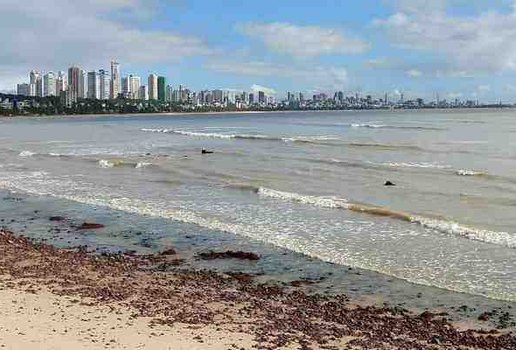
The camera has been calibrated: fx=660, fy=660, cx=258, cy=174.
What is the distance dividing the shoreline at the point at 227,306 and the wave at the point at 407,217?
6699 mm

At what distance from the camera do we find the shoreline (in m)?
9.33

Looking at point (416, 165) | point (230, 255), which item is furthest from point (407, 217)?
point (416, 165)

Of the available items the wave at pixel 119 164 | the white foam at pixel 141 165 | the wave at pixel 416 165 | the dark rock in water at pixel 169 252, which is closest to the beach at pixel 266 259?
the dark rock in water at pixel 169 252

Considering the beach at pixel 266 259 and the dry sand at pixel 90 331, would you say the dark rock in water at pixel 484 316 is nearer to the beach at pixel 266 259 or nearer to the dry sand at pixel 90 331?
the beach at pixel 266 259

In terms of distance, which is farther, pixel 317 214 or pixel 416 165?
pixel 416 165

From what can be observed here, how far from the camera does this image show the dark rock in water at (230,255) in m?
14.8

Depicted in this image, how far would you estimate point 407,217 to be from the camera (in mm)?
20141

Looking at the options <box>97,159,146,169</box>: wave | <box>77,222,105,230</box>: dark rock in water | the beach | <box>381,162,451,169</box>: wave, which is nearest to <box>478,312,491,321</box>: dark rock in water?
the beach

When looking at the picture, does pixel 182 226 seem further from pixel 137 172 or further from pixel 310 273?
pixel 137 172

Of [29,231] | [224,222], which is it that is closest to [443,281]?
[224,222]

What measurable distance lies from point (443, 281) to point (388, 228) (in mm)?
5663

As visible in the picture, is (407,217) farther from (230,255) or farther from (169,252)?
(169,252)

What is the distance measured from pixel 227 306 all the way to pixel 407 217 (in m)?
10.6

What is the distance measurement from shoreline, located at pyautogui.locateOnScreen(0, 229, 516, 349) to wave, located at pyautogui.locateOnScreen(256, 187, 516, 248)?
6.70 metres
